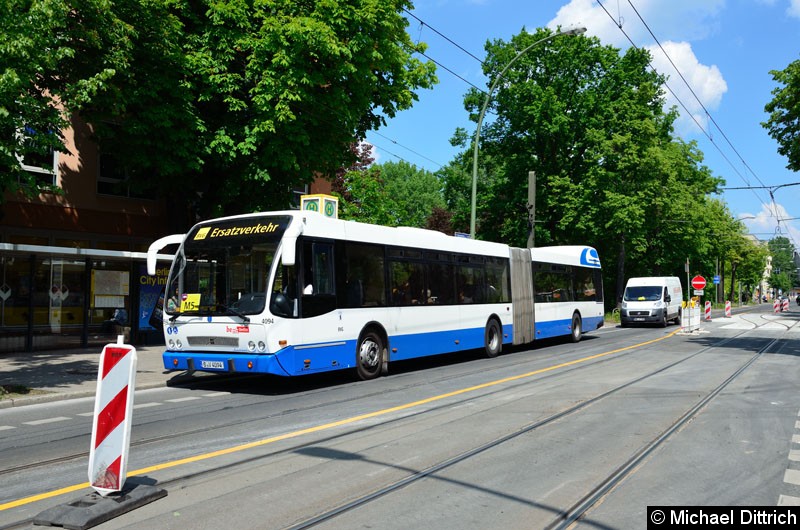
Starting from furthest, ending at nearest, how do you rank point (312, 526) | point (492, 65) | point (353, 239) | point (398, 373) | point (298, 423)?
1. point (492, 65)
2. point (398, 373)
3. point (353, 239)
4. point (298, 423)
5. point (312, 526)

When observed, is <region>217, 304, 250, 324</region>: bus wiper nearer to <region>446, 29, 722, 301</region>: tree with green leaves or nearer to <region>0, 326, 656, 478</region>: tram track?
<region>0, 326, 656, 478</region>: tram track

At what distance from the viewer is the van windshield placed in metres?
33.1

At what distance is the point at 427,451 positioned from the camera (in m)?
6.64

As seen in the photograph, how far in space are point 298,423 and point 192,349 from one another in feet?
11.9

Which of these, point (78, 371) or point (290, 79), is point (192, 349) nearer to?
point (78, 371)

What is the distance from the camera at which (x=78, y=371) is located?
12.9 metres

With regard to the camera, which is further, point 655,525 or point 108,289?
point 108,289

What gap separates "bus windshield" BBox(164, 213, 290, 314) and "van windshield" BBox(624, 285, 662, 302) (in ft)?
86.6

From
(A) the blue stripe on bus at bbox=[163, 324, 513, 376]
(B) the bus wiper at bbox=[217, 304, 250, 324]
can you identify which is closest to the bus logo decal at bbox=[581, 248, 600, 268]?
(A) the blue stripe on bus at bbox=[163, 324, 513, 376]

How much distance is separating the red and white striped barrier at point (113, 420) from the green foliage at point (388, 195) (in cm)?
2891

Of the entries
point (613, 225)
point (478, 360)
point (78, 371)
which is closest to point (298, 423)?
point (78, 371)

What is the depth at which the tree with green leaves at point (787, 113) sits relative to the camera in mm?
19906

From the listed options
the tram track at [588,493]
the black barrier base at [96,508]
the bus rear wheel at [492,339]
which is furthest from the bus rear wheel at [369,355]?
the black barrier base at [96,508]

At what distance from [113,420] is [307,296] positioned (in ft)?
19.6
